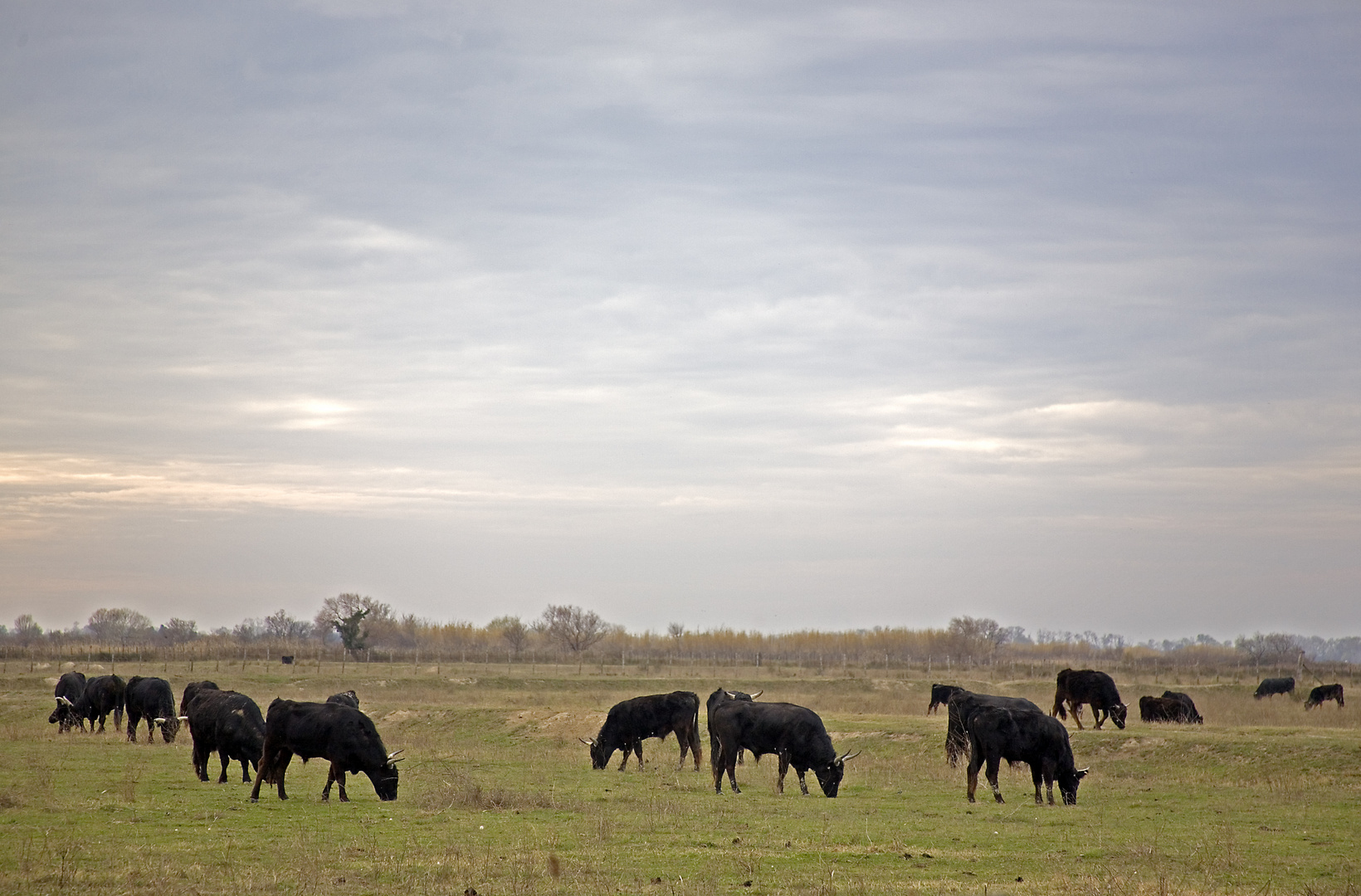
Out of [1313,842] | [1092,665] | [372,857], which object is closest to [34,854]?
[372,857]

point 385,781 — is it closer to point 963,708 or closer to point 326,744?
point 326,744

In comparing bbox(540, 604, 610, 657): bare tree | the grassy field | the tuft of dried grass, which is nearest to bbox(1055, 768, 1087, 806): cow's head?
the grassy field

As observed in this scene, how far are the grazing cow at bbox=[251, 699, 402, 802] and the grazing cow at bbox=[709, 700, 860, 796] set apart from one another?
24.0 ft

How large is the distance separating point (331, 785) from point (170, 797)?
3087mm

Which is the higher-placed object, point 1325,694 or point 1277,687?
point 1325,694

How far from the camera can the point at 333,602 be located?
15512 cm

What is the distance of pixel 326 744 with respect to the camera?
22969 millimetres

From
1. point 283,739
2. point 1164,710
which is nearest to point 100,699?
point 283,739

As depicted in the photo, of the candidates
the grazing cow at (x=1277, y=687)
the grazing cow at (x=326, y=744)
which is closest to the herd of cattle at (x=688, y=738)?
the grazing cow at (x=326, y=744)

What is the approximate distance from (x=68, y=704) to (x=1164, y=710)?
42.3 metres

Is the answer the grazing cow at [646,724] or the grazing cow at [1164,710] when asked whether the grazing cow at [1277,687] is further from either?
the grazing cow at [646,724]

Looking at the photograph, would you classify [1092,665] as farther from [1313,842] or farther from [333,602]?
[1313,842]

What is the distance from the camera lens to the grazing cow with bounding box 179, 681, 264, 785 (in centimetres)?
2622

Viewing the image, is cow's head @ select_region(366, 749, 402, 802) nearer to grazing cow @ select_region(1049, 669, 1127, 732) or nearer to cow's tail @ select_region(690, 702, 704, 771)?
cow's tail @ select_region(690, 702, 704, 771)
